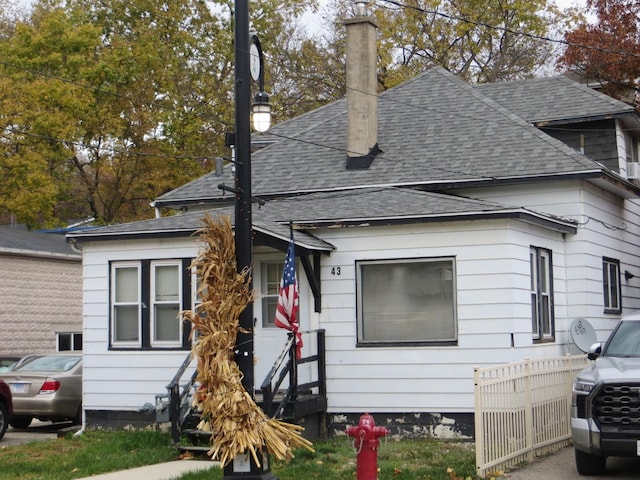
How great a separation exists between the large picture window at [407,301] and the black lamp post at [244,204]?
5.68 metres

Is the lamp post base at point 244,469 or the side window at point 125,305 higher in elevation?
the side window at point 125,305

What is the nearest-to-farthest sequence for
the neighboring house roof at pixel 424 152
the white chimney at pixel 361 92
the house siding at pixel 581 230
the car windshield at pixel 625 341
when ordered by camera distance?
the car windshield at pixel 625 341
the house siding at pixel 581 230
the neighboring house roof at pixel 424 152
the white chimney at pixel 361 92

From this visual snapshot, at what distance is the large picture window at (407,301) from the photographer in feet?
51.9

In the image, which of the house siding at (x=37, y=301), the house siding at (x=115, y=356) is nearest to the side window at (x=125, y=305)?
the house siding at (x=115, y=356)

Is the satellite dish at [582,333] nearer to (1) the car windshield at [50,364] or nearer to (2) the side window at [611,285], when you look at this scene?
(2) the side window at [611,285]

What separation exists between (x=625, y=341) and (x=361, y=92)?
8486mm

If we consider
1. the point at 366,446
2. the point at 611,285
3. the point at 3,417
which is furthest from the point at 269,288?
the point at 611,285

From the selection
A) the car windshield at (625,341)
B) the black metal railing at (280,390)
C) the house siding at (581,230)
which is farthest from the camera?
the house siding at (581,230)

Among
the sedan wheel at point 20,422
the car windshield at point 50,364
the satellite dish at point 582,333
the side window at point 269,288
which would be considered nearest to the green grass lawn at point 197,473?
the side window at point 269,288

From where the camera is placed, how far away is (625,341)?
43.3ft

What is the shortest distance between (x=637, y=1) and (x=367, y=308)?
19908 millimetres

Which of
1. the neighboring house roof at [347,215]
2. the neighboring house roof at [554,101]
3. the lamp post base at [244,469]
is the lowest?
the lamp post base at [244,469]

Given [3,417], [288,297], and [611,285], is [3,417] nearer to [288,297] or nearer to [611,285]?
[288,297]

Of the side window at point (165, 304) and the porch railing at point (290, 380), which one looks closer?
the porch railing at point (290, 380)
